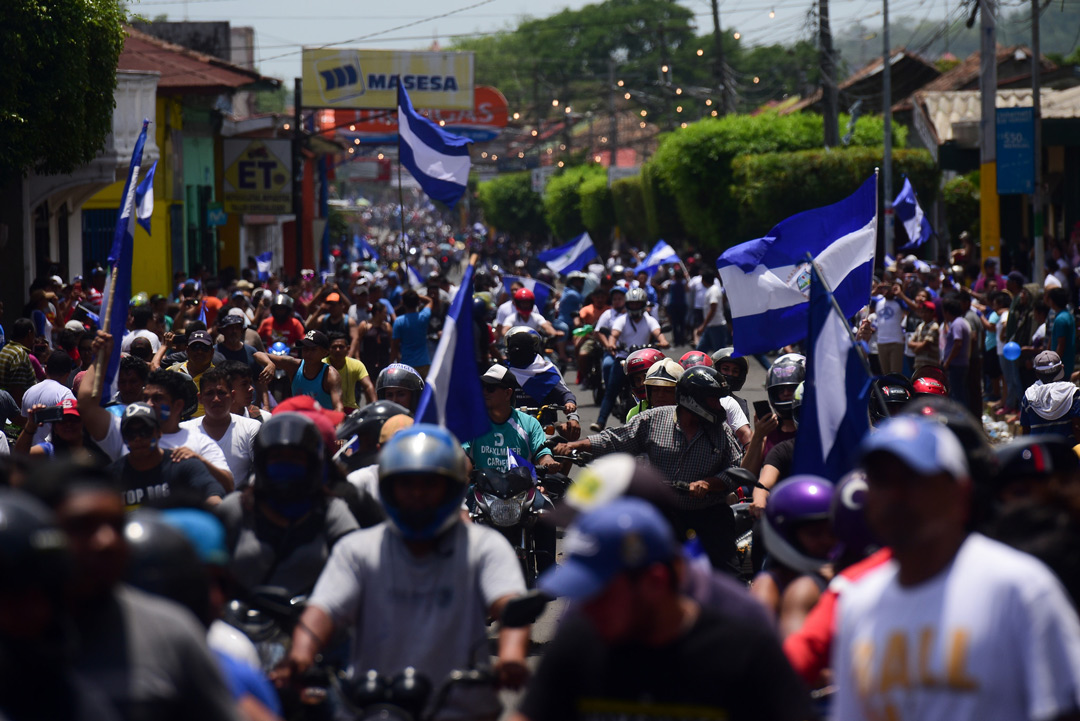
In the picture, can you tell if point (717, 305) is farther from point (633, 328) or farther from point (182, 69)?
point (182, 69)

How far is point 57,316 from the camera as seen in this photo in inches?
637

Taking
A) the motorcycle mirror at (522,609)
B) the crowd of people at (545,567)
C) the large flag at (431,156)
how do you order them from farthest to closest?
1. the large flag at (431,156)
2. the motorcycle mirror at (522,609)
3. the crowd of people at (545,567)

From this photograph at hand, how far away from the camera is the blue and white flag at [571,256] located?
3064 cm

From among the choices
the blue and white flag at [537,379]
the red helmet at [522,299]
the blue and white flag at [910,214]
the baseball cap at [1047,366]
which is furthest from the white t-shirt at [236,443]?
the blue and white flag at [910,214]

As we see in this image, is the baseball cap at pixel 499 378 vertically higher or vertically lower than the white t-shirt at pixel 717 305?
higher

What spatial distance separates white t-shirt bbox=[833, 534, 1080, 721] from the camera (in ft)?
9.89

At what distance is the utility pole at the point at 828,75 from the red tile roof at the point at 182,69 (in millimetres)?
11390

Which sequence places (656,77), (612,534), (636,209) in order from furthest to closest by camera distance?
(656,77) → (636,209) → (612,534)

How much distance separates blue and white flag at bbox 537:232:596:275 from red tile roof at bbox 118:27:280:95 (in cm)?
703

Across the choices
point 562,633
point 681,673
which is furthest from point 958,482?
point 562,633

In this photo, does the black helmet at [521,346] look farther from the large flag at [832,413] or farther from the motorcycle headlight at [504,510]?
the large flag at [832,413]

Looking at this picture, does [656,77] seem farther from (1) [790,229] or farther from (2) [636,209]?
(1) [790,229]

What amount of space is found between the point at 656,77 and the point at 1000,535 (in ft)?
284

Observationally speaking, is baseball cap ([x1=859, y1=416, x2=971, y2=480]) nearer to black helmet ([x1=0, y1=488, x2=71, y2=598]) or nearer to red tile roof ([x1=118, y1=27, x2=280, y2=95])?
black helmet ([x1=0, y1=488, x2=71, y2=598])
